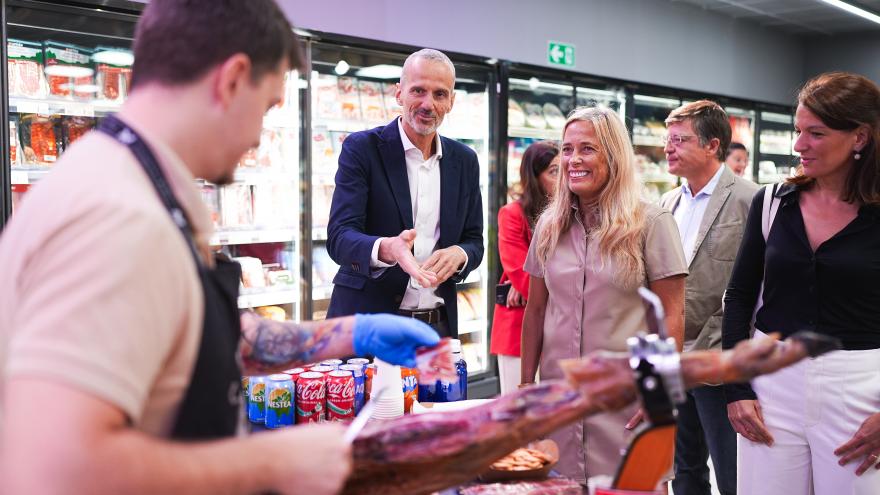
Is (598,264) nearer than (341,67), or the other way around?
(598,264)

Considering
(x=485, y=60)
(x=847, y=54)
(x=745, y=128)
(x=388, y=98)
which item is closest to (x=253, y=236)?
(x=388, y=98)

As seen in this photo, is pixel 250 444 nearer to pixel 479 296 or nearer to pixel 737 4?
pixel 479 296

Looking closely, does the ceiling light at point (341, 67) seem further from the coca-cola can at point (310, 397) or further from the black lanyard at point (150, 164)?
the black lanyard at point (150, 164)

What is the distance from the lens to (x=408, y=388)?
2178mm

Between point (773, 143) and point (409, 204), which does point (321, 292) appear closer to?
point (409, 204)

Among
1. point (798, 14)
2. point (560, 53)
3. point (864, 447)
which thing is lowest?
point (864, 447)

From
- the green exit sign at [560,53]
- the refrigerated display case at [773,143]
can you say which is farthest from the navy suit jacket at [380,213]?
the refrigerated display case at [773,143]

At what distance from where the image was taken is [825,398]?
7.14 ft

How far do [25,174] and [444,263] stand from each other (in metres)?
A: 1.99

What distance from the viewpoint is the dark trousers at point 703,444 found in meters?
3.22

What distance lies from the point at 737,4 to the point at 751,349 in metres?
7.39

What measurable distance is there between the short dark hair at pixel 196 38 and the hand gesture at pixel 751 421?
1.98 metres

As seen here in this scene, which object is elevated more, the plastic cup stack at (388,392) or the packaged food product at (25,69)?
the packaged food product at (25,69)

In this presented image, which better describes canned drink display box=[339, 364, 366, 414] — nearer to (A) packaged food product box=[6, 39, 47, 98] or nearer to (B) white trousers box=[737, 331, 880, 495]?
(B) white trousers box=[737, 331, 880, 495]
